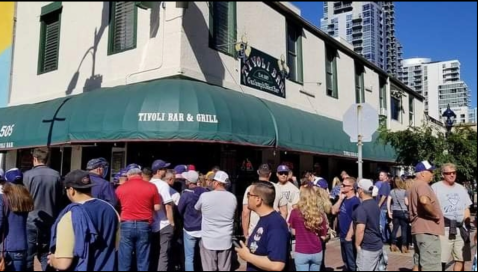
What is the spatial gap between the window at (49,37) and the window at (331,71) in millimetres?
9458

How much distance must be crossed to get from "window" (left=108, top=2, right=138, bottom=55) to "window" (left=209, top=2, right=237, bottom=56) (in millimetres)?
1892

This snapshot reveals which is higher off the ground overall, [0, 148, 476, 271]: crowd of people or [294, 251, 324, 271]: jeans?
[0, 148, 476, 271]: crowd of people

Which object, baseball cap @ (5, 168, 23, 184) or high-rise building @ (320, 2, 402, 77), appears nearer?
baseball cap @ (5, 168, 23, 184)

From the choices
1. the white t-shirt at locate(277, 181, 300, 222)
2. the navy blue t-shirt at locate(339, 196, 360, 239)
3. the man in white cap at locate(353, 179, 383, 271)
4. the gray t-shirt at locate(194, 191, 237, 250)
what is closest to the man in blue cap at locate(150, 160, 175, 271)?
the gray t-shirt at locate(194, 191, 237, 250)

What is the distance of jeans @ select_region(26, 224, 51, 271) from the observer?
547cm

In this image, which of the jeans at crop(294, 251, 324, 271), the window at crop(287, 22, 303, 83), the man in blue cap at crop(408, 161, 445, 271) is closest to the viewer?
the jeans at crop(294, 251, 324, 271)

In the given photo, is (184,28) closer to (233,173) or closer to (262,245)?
(233,173)

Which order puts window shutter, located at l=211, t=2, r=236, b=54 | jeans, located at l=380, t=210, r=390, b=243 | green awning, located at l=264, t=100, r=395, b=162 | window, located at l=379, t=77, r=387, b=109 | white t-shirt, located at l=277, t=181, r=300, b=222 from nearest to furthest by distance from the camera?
white t-shirt, located at l=277, t=181, r=300, b=222
jeans, located at l=380, t=210, r=390, b=243
green awning, located at l=264, t=100, r=395, b=162
window shutter, located at l=211, t=2, r=236, b=54
window, located at l=379, t=77, r=387, b=109

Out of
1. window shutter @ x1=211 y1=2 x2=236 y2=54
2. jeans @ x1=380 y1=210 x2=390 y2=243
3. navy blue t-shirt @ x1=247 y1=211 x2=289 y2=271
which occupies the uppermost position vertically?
window shutter @ x1=211 y1=2 x2=236 y2=54

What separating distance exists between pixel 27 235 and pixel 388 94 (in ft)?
62.1

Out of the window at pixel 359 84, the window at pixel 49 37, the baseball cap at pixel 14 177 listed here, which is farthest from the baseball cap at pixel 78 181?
the window at pixel 359 84

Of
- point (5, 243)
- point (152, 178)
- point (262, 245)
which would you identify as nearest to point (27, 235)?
point (5, 243)

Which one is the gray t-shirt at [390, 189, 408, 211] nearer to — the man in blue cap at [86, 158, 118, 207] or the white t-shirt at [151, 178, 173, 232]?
the white t-shirt at [151, 178, 173, 232]

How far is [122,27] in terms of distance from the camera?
10633 mm
